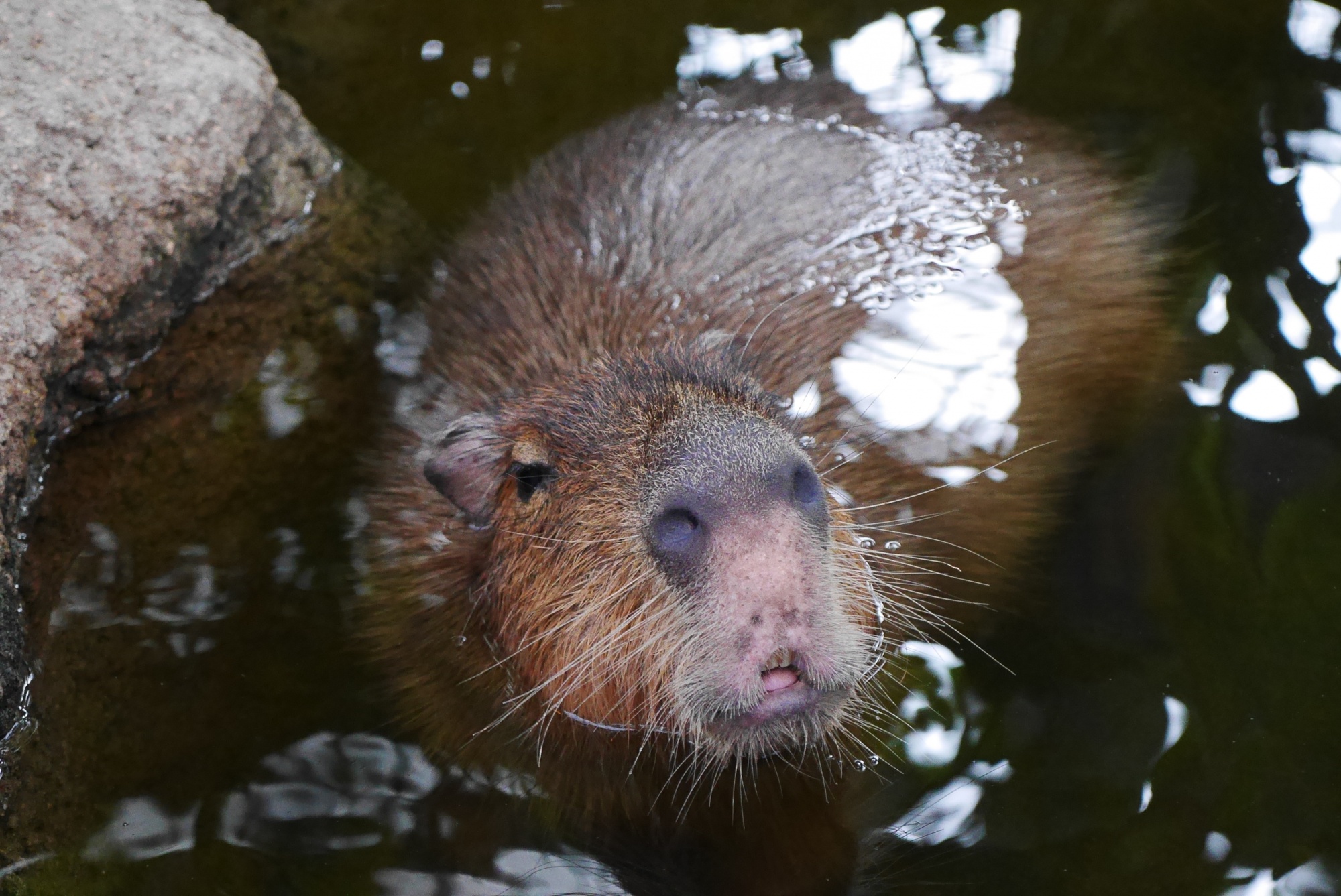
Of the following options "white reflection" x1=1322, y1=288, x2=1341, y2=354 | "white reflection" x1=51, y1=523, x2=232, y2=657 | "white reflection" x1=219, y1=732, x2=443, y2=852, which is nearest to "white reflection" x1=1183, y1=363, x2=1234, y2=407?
"white reflection" x1=1322, y1=288, x2=1341, y2=354

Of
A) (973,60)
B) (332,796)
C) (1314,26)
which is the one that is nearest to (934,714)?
(332,796)

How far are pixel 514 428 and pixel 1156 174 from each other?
2349 mm

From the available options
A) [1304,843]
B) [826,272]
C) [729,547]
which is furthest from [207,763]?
[1304,843]

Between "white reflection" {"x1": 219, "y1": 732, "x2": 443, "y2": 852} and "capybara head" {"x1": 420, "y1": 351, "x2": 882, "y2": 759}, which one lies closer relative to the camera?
"capybara head" {"x1": 420, "y1": 351, "x2": 882, "y2": 759}

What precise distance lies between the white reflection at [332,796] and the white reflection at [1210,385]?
224cm

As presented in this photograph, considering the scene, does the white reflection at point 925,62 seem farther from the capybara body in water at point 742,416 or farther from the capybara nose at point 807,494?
the capybara nose at point 807,494

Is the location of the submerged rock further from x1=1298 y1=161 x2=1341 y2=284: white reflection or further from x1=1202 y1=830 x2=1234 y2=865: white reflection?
x1=1298 y1=161 x2=1341 y2=284: white reflection

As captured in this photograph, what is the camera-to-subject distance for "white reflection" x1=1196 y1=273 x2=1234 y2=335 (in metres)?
3.41

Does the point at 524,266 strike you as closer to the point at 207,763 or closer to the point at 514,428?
the point at 514,428

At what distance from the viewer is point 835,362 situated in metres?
3.26

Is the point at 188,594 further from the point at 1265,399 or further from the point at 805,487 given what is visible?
the point at 1265,399

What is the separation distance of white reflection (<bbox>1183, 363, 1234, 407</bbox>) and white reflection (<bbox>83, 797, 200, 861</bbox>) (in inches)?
108

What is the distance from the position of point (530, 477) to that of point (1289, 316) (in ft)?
7.11

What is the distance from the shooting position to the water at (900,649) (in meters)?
2.59
